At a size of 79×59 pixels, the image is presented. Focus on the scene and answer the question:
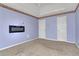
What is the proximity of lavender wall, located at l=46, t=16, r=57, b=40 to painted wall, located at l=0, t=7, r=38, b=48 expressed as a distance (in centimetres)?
110

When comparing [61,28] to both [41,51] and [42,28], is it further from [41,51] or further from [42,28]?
[41,51]

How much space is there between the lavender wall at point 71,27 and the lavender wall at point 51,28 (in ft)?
3.37

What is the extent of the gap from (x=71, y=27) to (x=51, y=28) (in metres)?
1.58

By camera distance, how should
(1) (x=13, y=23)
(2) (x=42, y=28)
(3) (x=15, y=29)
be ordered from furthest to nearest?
(2) (x=42, y=28) < (3) (x=15, y=29) < (1) (x=13, y=23)

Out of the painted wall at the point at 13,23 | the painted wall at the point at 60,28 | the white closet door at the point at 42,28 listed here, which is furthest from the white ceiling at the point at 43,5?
the white closet door at the point at 42,28

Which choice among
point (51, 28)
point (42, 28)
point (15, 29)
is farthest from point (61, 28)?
point (15, 29)

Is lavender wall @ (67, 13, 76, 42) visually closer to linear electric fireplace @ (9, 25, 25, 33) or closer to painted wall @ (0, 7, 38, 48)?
painted wall @ (0, 7, 38, 48)

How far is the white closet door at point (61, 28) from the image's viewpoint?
17.9 ft

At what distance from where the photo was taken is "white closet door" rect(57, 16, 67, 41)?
17.9 feet

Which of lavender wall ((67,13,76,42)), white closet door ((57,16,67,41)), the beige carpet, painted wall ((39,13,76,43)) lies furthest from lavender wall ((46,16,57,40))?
the beige carpet

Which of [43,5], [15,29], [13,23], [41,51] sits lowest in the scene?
[41,51]

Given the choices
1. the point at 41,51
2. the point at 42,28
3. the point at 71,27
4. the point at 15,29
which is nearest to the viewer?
the point at 41,51

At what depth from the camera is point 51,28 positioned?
6402mm

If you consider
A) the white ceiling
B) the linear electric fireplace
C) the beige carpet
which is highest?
the white ceiling
